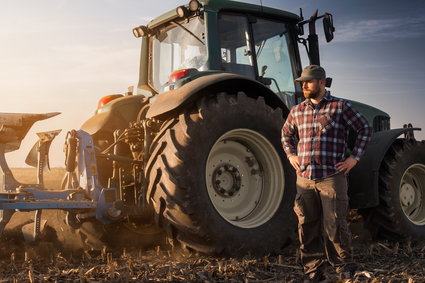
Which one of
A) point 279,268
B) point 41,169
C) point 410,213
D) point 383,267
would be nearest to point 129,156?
point 41,169

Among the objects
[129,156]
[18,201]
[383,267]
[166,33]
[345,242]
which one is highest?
[166,33]

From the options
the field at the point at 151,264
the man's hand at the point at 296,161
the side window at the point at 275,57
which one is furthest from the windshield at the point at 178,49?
the field at the point at 151,264

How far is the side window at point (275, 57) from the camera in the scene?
19.0 feet

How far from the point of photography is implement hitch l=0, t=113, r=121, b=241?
4.01 metres

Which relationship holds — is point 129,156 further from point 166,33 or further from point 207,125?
point 166,33

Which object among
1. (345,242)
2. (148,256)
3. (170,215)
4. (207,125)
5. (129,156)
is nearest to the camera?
(345,242)

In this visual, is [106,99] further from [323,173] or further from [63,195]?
[323,173]

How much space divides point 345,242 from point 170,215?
1.41 m

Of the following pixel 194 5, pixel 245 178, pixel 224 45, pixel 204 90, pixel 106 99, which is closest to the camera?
pixel 204 90

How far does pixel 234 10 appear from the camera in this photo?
546 cm

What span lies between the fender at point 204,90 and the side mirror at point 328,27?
4.17 feet

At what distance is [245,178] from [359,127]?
1.40m

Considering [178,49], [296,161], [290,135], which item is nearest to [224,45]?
[178,49]

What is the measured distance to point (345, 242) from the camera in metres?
3.78
